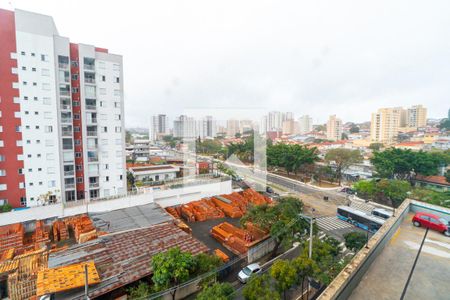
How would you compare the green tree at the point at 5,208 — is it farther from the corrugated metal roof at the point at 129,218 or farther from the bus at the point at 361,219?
the bus at the point at 361,219

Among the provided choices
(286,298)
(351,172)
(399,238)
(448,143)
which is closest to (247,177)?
(351,172)

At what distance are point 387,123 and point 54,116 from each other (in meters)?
66.9

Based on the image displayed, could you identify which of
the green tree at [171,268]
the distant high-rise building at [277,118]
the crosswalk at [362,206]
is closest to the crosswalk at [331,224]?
the crosswalk at [362,206]

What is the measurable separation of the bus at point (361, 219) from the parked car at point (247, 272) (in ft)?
30.0

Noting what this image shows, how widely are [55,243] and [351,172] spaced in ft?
110

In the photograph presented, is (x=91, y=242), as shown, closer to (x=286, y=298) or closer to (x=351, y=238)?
(x=286, y=298)

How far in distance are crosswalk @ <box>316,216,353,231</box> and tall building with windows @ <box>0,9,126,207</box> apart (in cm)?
1624

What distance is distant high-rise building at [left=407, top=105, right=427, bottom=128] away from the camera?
65.3m

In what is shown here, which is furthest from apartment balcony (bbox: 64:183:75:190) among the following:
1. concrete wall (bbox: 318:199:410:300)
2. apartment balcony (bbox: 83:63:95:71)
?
concrete wall (bbox: 318:199:410:300)

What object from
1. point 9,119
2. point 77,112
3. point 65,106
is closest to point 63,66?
point 65,106

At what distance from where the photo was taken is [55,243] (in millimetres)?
11664

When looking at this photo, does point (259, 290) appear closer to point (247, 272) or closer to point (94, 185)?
point (247, 272)

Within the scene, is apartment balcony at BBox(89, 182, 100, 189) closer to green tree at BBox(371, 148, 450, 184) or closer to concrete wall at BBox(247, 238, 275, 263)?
concrete wall at BBox(247, 238, 275, 263)

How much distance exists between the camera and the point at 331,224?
15758mm
